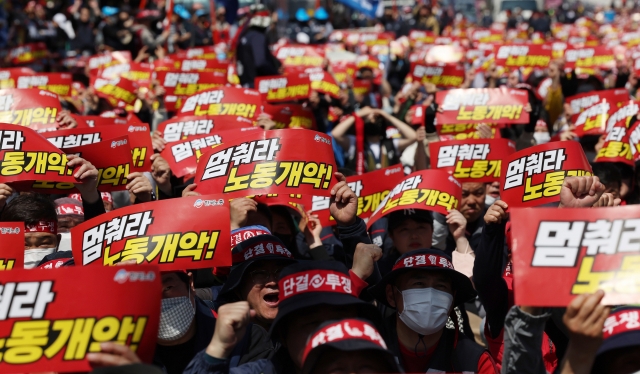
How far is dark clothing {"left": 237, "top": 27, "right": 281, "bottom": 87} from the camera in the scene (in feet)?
38.2

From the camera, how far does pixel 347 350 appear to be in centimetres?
331

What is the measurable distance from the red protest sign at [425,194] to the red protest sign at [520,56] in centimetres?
735

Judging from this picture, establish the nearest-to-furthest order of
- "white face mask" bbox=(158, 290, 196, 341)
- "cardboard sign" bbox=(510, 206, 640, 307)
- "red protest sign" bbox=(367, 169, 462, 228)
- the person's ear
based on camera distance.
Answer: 1. "cardboard sign" bbox=(510, 206, 640, 307)
2. "white face mask" bbox=(158, 290, 196, 341)
3. the person's ear
4. "red protest sign" bbox=(367, 169, 462, 228)

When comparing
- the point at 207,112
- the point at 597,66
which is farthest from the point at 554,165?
the point at 597,66

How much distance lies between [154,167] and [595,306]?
3697 millimetres

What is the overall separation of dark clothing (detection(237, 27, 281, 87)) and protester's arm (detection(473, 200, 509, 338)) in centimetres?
766

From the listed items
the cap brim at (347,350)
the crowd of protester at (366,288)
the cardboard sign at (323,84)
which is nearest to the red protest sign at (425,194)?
the crowd of protester at (366,288)

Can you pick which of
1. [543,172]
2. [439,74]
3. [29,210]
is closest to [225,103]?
[29,210]

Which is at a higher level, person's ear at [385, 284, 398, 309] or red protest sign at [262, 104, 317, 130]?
person's ear at [385, 284, 398, 309]

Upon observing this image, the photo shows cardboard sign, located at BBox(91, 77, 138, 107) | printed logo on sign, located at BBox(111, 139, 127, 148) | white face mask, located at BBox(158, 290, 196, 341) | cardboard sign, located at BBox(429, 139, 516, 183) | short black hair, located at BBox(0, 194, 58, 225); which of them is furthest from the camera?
cardboard sign, located at BBox(91, 77, 138, 107)

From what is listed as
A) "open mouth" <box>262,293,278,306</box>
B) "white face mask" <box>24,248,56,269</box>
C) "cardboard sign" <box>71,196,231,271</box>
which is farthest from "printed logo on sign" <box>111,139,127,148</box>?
"open mouth" <box>262,293,278,306</box>

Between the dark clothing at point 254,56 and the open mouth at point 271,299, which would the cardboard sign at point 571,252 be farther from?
the dark clothing at point 254,56

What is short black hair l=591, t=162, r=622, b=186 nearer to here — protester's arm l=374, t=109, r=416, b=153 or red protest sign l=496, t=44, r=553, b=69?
protester's arm l=374, t=109, r=416, b=153

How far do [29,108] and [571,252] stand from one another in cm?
526
